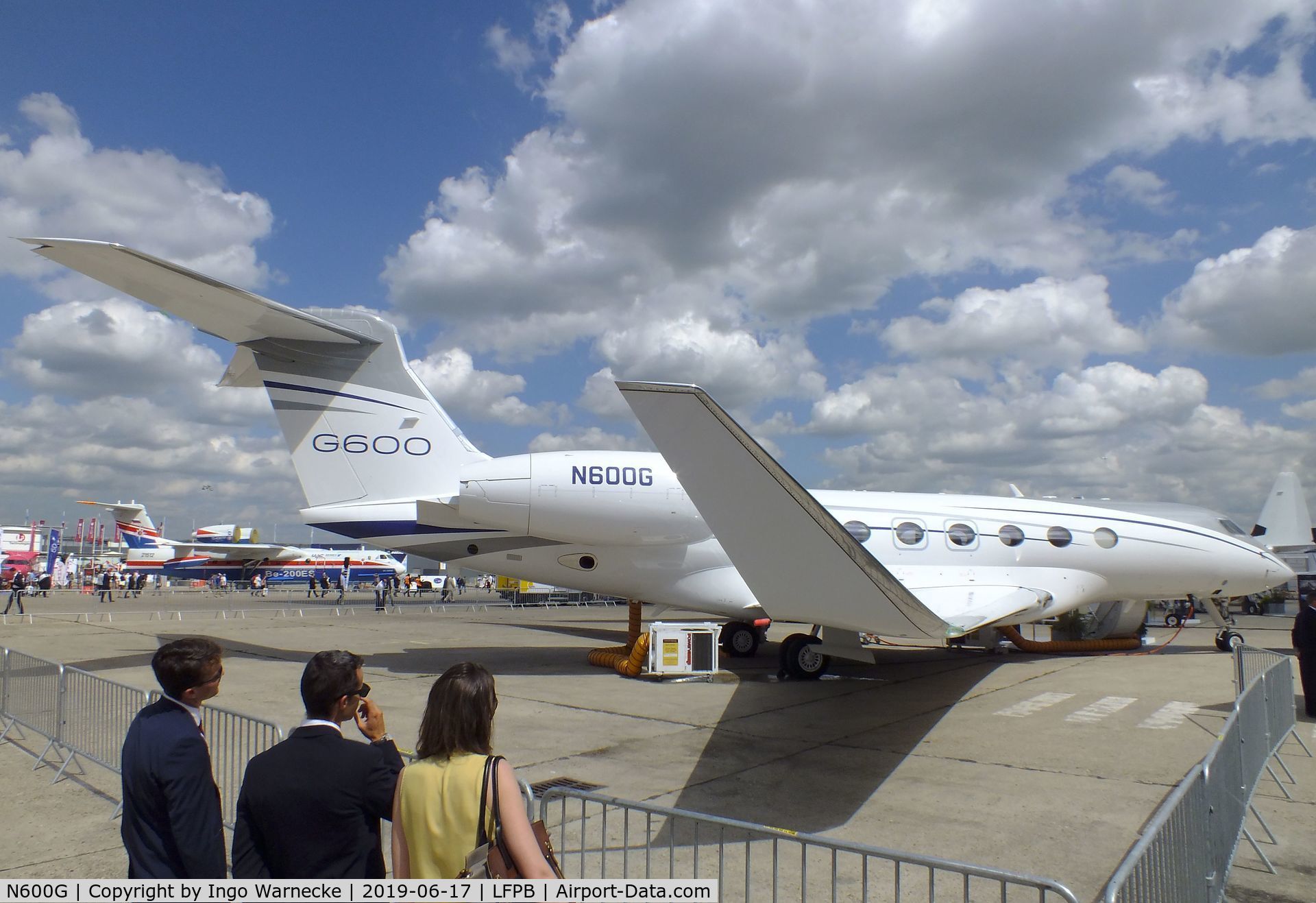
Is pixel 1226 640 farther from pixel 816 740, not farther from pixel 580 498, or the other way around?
pixel 580 498

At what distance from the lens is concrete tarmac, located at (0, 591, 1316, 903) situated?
5262mm

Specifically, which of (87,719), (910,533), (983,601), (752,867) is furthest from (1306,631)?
(87,719)

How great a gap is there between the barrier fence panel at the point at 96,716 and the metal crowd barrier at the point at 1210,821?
21.9 ft

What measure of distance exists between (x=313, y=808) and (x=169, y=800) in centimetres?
68

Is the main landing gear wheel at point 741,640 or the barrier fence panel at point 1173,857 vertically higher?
the barrier fence panel at point 1173,857

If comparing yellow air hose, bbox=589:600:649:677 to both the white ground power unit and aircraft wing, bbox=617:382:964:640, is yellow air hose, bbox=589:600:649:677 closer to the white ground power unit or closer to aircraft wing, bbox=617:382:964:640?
the white ground power unit

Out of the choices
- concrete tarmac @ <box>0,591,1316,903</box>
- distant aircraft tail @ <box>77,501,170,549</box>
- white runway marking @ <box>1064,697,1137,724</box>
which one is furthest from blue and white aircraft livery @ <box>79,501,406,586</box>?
white runway marking @ <box>1064,697,1137,724</box>

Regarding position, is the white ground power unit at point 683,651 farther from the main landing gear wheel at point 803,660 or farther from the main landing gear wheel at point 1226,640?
the main landing gear wheel at point 1226,640

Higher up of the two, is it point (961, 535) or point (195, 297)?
point (195, 297)

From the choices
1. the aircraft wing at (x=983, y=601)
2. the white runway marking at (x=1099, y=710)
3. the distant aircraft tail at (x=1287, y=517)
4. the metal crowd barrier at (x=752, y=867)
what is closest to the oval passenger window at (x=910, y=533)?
the aircraft wing at (x=983, y=601)

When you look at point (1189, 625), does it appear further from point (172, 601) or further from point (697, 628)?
point (172, 601)

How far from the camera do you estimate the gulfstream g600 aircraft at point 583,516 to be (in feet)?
39.0

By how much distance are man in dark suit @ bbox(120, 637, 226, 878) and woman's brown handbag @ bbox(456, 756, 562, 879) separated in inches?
42.1

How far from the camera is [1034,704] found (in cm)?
1019
